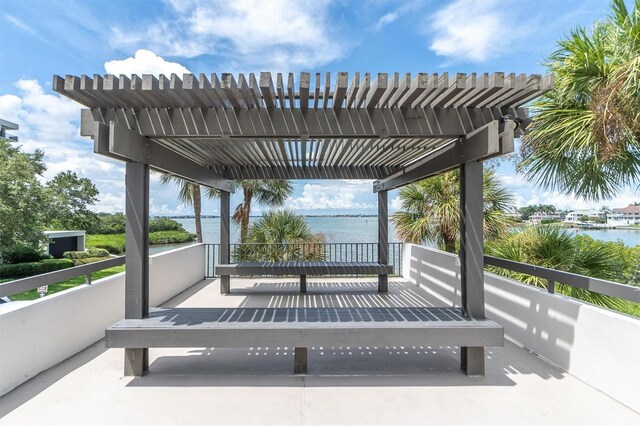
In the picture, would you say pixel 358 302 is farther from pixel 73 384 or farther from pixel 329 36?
pixel 329 36

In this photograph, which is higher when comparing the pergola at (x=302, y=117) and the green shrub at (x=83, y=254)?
the pergola at (x=302, y=117)

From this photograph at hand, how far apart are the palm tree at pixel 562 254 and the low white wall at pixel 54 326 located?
5420 mm

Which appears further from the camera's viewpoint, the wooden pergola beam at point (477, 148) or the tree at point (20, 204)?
the tree at point (20, 204)

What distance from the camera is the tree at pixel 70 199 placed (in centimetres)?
841

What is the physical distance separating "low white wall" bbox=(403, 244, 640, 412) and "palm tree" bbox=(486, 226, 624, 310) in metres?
0.94

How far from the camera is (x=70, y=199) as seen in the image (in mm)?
8867

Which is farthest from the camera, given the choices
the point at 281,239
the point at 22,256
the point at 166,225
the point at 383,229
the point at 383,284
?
the point at 166,225

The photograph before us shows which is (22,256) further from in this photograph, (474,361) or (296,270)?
(474,361)

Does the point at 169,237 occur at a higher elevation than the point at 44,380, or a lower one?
higher

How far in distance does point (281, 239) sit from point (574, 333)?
269 inches

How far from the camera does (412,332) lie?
104 inches

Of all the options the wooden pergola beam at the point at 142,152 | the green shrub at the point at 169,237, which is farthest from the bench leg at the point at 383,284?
the green shrub at the point at 169,237

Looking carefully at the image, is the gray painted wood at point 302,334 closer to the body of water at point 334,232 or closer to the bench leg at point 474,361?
the bench leg at point 474,361

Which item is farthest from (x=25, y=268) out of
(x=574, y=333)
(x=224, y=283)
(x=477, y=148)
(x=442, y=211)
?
(x=574, y=333)
